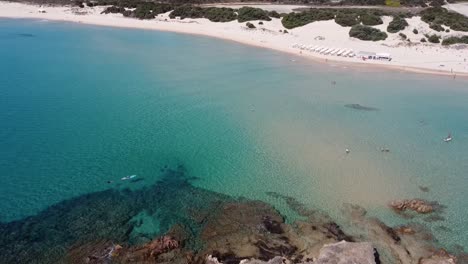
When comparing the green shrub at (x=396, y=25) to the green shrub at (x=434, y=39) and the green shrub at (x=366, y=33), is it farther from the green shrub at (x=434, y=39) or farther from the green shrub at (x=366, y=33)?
the green shrub at (x=434, y=39)

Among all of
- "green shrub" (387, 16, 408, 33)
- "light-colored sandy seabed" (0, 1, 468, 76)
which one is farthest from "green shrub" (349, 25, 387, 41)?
"green shrub" (387, 16, 408, 33)

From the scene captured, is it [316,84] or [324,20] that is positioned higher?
[324,20]

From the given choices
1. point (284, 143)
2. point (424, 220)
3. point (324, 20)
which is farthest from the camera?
point (324, 20)

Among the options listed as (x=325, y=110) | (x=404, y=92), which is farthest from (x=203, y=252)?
(x=404, y=92)

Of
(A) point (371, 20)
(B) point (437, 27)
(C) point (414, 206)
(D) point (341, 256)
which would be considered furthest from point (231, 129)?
(B) point (437, 27)

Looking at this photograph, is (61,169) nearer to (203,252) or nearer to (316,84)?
(203,252)

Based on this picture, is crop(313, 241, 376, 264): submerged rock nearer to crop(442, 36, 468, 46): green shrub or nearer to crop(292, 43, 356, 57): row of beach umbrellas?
crop(292, 43, 356, 57): row of beach umbrellas

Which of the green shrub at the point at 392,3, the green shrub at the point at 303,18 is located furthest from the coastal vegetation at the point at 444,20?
the green shrub at the point at 392,3
